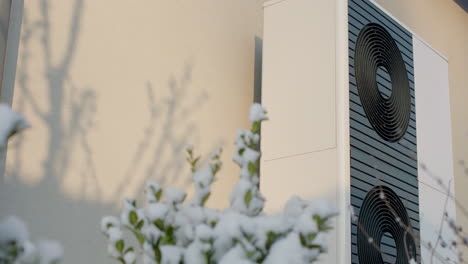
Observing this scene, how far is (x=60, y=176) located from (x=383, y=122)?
4.34 ft

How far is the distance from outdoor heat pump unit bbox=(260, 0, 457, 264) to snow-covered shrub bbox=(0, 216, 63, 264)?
185cm

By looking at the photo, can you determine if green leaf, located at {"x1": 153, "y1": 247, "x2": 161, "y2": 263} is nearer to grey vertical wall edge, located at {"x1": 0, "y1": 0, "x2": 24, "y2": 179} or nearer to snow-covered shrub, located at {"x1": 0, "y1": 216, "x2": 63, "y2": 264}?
snow-covered shrub, located at {"x1": 0, "y1": 216, "x2": 63, "y2": 264}

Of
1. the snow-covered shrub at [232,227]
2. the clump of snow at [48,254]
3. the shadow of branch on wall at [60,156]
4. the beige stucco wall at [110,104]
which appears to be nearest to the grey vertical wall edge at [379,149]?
the beige stucco wall at [110,104]

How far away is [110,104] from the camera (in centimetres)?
234

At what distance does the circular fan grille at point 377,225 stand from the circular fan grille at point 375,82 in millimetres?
261

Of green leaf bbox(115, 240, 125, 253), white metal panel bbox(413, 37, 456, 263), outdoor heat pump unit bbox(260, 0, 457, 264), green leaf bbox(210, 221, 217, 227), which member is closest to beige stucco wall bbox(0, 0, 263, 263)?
outdoor heat pump unit bbox(260, 0, 457, 264)

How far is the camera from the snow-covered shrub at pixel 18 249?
0.57 meters

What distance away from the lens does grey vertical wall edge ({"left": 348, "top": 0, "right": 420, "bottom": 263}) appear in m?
2.53

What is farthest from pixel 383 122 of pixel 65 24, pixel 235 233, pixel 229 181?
pixel 235 233

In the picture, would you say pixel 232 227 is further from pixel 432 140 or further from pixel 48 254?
pixel 432 140

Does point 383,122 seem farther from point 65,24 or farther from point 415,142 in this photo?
point 65,24

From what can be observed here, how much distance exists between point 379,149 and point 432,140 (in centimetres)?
55

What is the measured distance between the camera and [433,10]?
4.88 meters

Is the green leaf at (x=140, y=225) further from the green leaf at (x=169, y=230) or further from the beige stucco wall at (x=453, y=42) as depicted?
the beige stucco wall at (x=453, y=42)
